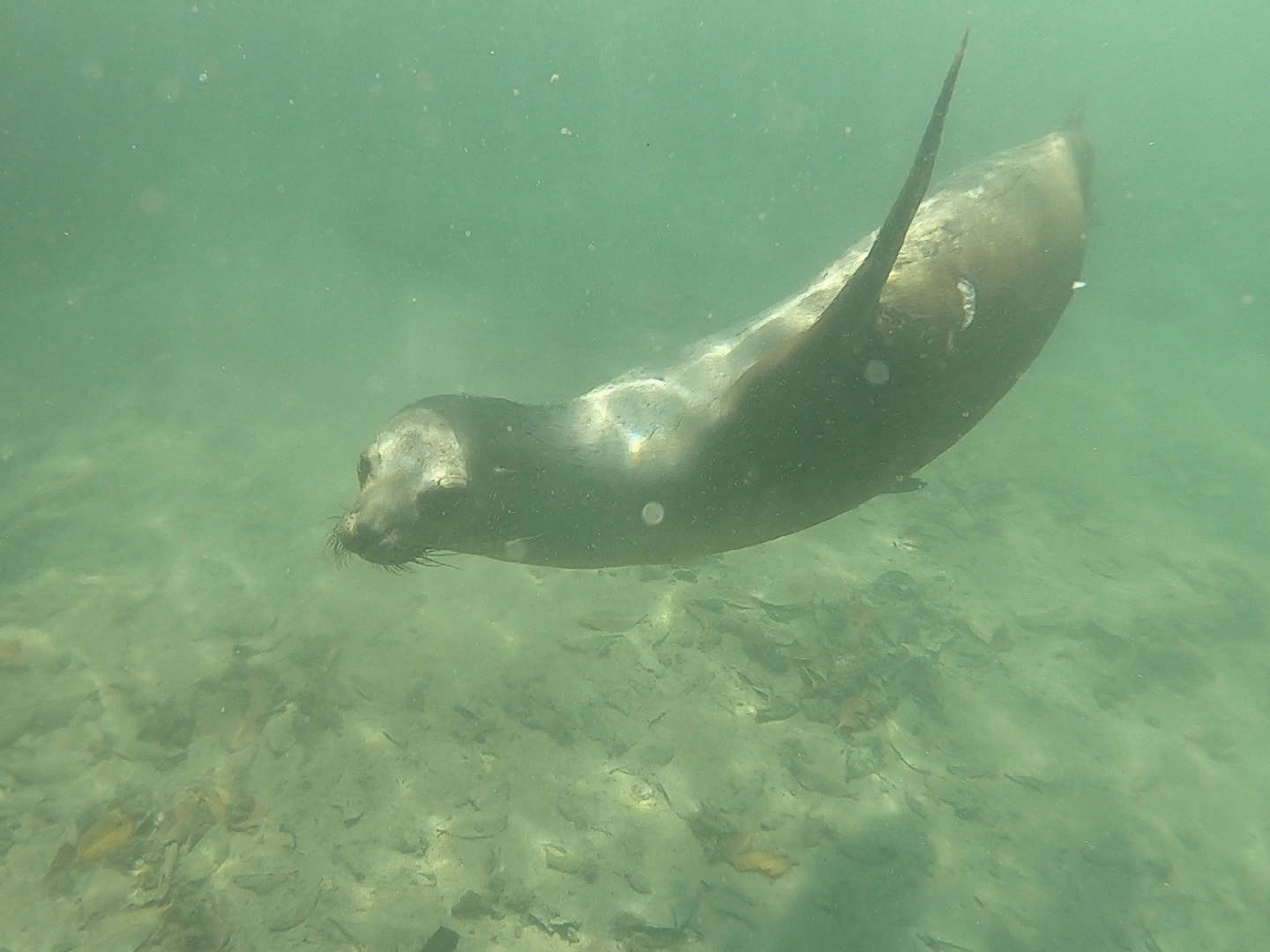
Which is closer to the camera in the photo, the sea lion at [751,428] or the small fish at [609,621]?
the sea lion at [751,428]

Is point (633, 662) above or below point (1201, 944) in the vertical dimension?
above

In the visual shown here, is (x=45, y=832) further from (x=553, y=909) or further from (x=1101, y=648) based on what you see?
(x=1101, y=648)

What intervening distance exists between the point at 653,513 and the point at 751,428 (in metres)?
0.50

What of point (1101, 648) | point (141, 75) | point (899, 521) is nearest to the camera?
point (1101, 648)

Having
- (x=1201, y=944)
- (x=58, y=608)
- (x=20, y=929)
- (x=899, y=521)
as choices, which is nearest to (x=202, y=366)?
(x=58, y=608)

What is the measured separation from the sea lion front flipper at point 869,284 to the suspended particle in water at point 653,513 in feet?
2.01

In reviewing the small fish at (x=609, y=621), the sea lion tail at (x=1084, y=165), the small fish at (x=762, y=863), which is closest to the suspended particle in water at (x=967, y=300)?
the sea lion tail at (x=1084, y=165)

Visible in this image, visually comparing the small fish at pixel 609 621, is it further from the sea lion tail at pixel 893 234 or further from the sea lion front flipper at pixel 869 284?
the sea lion tail at pixel 893 234

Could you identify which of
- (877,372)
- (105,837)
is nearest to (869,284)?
(877,372)

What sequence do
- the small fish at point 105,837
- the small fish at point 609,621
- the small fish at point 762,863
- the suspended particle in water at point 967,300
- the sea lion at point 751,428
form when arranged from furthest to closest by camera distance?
1. the small fish at point 609,621
2. the small fish at point 762,863
3. the small fish at point 105,837
4. the suspended particle in water at point 967,300
5. the sea lion at point 751,428

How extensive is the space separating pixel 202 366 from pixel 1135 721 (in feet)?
49.1

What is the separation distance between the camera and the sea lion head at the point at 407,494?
2016 mm

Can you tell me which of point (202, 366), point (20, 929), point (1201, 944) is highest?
point (202, 366)

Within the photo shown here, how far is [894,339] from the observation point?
2.20m
